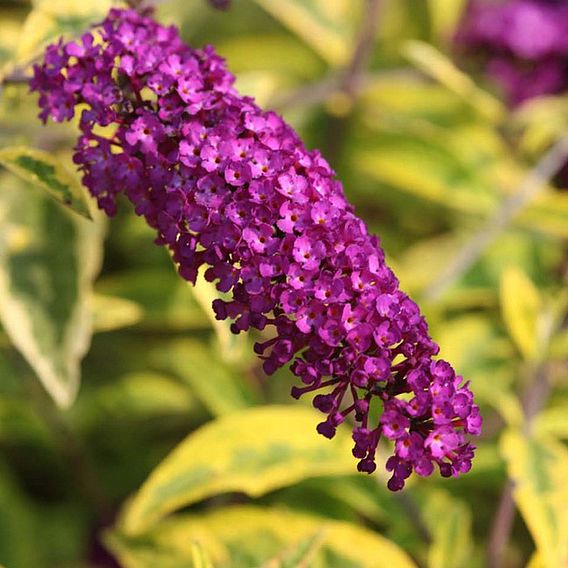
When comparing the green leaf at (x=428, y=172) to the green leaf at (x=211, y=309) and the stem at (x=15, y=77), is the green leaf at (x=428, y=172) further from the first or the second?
the stem at (x=15, y=77)

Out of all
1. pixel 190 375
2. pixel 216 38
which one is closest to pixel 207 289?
pixel 190 375

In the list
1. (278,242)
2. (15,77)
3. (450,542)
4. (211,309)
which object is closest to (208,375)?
(211,309)

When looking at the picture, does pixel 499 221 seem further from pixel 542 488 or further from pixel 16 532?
pixel 16 532

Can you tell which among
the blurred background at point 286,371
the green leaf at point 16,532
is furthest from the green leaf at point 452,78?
the green leaf at point 16,532

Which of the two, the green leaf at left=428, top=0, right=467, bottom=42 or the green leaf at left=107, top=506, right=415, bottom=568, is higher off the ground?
the green leaf at left=428, top=0, right=467, bottom=42

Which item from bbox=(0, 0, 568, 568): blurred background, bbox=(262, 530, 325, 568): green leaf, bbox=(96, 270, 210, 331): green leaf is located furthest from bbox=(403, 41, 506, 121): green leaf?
bbox=(262, 530, 325, 568): green leaf

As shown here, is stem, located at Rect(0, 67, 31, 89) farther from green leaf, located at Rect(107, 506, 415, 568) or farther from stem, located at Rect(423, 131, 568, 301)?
stem, located at Rect(423, 131, 568, 301)
